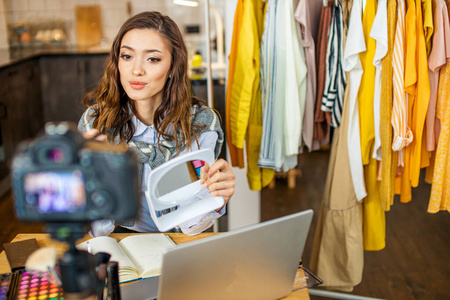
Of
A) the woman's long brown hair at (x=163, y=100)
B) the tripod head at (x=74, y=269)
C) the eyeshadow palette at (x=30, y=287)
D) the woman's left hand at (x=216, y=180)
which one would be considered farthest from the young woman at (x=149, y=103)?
the tripod head at (x=74, y=269)

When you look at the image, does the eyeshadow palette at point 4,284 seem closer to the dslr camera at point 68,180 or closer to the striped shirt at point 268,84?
the dslr camera at point 68,180

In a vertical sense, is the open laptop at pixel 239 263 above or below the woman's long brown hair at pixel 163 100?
below

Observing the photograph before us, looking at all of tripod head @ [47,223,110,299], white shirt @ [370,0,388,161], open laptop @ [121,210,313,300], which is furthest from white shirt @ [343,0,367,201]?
tripod head @ [47,223,110,299]

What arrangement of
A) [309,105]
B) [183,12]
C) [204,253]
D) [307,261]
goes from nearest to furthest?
[204,253]
[309,105]
[307,261]
[183,12]

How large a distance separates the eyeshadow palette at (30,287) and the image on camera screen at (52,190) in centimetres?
38

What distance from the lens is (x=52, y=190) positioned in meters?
0.60

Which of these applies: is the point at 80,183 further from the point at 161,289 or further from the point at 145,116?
the point at 145,116

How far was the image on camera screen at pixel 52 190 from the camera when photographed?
A: 0.60 m

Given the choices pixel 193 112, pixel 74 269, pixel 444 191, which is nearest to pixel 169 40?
pixel 193 112

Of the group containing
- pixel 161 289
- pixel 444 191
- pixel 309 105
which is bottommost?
pixel 444 191

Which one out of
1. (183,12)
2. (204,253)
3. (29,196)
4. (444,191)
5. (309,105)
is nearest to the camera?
(29,196)

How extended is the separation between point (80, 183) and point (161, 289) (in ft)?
0.92

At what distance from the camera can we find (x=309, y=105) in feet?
6.42

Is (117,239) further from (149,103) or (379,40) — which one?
(379,40)
